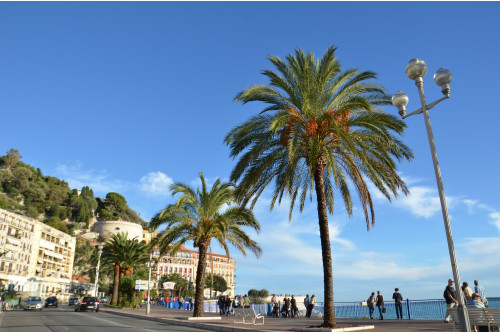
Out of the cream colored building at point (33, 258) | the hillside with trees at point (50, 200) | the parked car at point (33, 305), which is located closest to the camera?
the parked car at point (33, 305)

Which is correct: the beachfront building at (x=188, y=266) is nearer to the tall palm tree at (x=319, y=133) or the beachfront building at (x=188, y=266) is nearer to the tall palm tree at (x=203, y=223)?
the tall palm tree at (x=203, y=223)

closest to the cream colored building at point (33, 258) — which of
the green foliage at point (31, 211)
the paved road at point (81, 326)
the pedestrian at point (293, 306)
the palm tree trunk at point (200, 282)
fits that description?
the green foliage at point (31, 211)

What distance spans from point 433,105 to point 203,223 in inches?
688

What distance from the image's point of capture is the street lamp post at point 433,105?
333 inches

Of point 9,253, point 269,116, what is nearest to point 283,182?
point 269,116

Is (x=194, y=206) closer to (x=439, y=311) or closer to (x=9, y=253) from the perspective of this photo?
(x=439, y=311)

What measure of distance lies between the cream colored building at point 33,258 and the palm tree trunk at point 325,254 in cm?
5584

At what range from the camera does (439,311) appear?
63.1 feet

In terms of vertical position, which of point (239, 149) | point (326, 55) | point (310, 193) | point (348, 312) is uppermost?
point (326, 55)

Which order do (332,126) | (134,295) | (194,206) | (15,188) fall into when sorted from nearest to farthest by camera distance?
(332,126) < (194,206) < (134,295) < (15,188)

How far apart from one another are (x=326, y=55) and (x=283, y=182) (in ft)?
18.9

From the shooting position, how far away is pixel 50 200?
131 meters

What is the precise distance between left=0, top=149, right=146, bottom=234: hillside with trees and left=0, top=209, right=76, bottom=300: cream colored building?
69.6 feet

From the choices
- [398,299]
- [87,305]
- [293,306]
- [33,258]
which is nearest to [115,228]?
[33,258]
